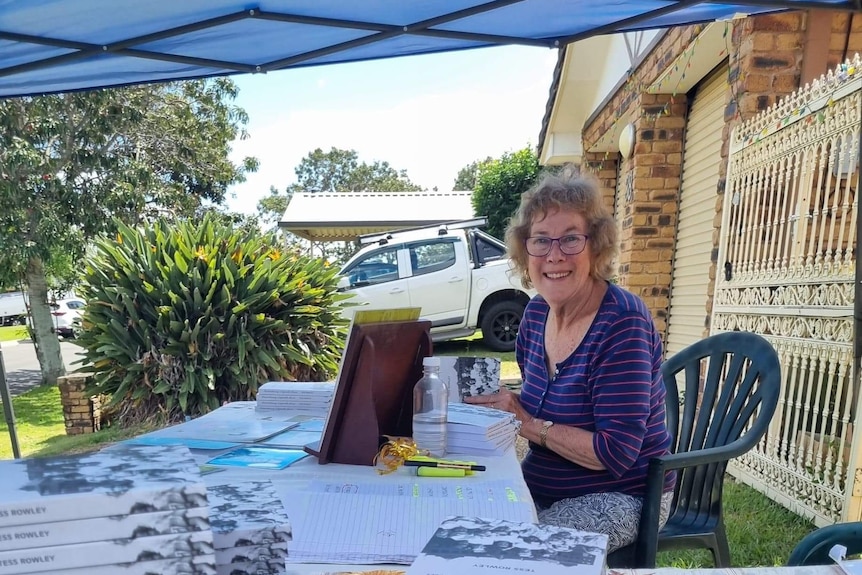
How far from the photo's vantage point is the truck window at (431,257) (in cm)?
877

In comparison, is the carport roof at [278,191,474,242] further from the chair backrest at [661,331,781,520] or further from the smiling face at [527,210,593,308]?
the smiling face at [527,210,593,308]

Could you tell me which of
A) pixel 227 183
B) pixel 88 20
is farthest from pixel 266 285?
pixel 227 183

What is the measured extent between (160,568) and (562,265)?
53.9 inches

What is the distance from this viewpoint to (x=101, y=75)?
11.0 ft

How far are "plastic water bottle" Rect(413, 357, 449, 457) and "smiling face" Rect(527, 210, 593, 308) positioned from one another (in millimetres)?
537

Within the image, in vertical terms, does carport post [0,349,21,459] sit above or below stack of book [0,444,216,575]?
below

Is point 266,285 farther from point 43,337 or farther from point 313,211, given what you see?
point 313,211

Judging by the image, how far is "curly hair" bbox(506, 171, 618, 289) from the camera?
1804 millimetres

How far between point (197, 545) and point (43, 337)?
10114mm

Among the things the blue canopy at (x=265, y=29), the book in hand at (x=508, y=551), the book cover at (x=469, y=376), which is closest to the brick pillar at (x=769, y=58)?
the blue canopy at (x=265, y=29)

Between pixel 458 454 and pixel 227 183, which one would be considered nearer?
pixel 458 454

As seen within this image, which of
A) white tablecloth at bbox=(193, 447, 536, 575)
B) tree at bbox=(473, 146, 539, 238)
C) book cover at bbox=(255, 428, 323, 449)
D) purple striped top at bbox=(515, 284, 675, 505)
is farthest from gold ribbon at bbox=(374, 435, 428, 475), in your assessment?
tree at bbox=(473, 146, 539, 238)

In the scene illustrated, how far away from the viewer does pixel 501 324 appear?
350 inches

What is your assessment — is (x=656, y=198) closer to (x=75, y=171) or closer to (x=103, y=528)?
(x=103, y=528)
